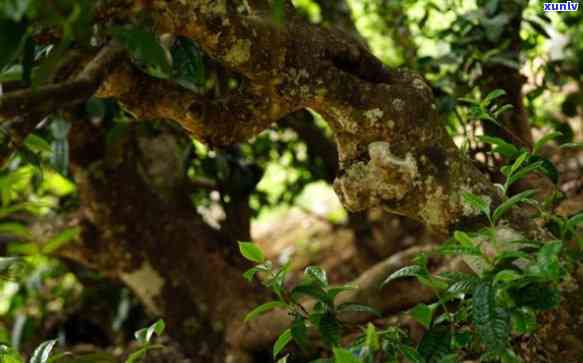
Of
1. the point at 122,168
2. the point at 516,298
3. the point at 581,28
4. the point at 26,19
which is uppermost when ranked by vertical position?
the point at 26,19

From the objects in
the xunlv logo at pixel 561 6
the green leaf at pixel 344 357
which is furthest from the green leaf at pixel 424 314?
the xunlv logo at pixel 561 6

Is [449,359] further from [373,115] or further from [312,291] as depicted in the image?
[373,115]

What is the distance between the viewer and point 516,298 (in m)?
1.01

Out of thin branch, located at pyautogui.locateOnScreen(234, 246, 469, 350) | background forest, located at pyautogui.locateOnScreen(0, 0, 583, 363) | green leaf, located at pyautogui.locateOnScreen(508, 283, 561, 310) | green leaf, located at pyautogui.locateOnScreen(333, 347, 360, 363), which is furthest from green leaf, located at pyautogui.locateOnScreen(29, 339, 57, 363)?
thin branch, located at pyautogui.locateOnScreen(234, 246, 469, 350)

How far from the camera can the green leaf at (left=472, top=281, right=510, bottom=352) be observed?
98cm

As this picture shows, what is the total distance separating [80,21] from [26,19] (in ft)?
0.22

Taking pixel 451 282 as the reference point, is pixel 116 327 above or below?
below

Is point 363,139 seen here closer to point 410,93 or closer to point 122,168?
point 410,93

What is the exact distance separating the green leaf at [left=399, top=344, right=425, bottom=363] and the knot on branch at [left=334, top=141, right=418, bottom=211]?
0.36 meters

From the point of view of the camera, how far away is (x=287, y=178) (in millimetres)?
2797

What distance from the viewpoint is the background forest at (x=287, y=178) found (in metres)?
1.08

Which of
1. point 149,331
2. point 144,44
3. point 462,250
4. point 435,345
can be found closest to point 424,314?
point 435,345

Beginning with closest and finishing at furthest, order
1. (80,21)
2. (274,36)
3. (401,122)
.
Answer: (80,21), (274,36), (401,122)

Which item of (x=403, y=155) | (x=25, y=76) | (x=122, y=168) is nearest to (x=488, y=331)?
(x=403, y=155)
